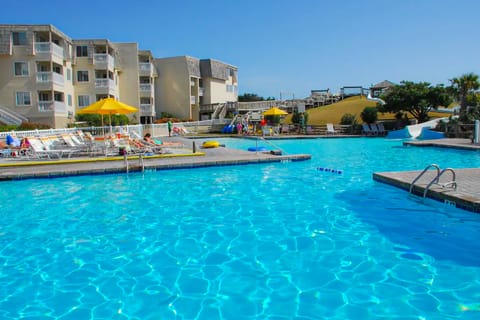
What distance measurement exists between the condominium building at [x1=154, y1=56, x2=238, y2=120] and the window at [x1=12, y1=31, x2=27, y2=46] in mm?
17668

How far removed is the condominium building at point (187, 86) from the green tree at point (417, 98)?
61.4ft

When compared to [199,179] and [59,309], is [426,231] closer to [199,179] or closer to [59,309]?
[59,309]

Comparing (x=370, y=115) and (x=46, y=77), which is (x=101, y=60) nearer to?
(x=46, y=77)

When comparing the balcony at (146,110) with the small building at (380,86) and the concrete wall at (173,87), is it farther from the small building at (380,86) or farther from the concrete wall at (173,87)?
the small building at (380,86)

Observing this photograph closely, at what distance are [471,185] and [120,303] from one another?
24.3 ft

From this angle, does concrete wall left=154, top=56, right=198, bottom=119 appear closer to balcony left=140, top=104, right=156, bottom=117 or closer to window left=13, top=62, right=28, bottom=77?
balcony left=140, top=104, right=156, bottom=117

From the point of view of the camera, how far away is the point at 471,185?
27.7ft

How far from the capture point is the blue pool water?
13.7 ft

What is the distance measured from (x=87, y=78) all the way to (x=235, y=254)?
3425 centimetres

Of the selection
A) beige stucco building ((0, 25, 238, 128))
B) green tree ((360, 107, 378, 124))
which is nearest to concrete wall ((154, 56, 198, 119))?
beige stucco building ((0, 25, 238, 128))

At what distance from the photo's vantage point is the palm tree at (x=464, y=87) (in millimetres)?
31106

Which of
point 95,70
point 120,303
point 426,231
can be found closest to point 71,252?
point 120,303

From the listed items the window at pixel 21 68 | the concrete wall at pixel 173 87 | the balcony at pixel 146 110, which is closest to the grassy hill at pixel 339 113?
the concrete wall at pixel 173 87

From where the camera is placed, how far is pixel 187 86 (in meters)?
45.5
